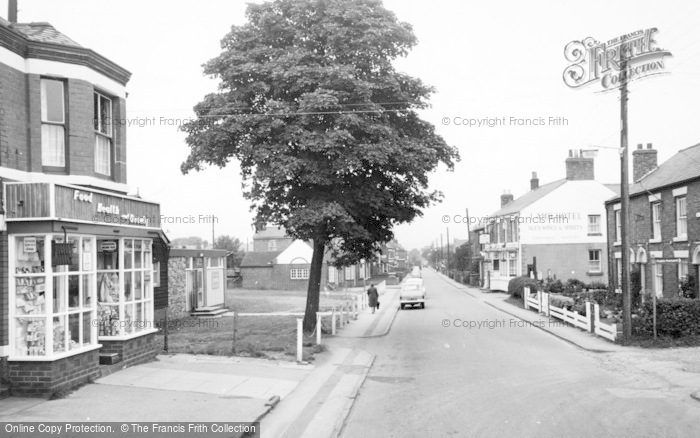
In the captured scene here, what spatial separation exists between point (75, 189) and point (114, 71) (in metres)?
3.32

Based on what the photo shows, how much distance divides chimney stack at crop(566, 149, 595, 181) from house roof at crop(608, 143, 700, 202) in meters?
15.3

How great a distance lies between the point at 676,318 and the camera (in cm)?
1806

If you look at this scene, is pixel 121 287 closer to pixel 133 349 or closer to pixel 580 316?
pixel 133 349

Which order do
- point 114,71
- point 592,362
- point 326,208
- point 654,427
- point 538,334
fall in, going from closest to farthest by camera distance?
point 654,427 → point 114,71 → point 592,362 → point 326,208 → point 538,334

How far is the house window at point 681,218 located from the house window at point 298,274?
33.2m

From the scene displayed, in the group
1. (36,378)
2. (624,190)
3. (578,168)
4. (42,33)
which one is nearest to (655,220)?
(624,190)

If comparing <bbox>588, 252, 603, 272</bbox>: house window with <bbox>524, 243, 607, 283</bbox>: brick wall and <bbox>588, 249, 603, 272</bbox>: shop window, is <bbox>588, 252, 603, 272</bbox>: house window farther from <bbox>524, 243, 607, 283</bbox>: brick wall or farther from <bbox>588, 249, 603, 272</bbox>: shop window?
<bbox>524, 243, 607, 283</bbox>: brick wall

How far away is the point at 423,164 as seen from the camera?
737 inches

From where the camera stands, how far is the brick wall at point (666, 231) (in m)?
22.2

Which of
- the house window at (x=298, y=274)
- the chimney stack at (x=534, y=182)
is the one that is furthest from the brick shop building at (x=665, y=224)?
the house window at (x=298, y=274)

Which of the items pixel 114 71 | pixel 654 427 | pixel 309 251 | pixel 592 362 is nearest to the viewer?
pixel 654 427

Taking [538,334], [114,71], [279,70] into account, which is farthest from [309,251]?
[114,71]

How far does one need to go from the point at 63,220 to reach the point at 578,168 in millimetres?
41941

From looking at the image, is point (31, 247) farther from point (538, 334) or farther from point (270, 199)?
point (538, 334)
